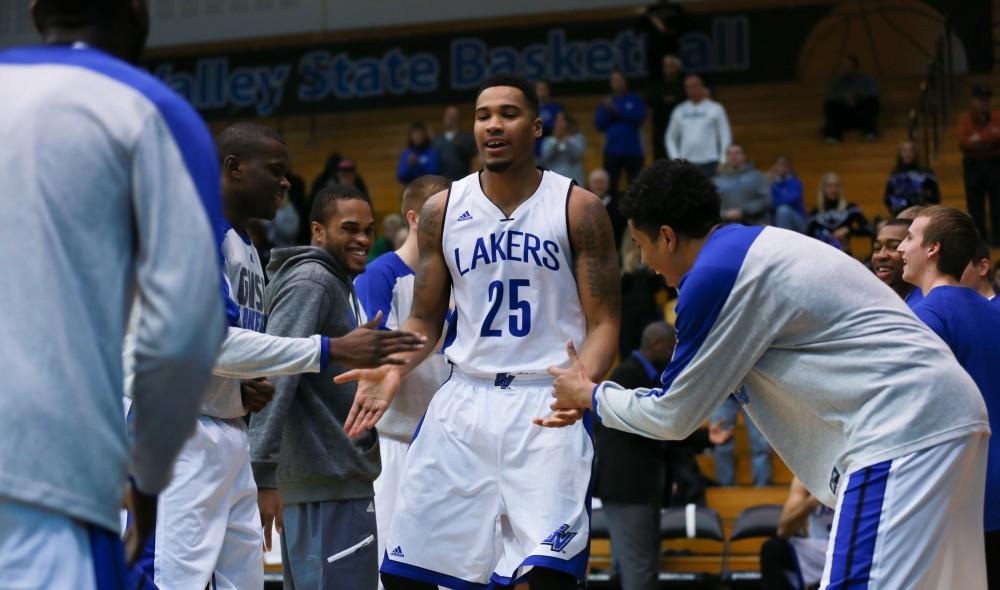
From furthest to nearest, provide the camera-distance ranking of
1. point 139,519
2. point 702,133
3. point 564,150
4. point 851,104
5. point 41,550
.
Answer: point 851,104
point 564,150
point 702,133
point 139,519
point 41,550

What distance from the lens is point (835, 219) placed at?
16.7m

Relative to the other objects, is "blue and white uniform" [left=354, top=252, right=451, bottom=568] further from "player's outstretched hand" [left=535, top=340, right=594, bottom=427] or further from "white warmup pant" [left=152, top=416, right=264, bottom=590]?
"player's outstretched hand" [left=535, top=340, right=594, bottom=427]

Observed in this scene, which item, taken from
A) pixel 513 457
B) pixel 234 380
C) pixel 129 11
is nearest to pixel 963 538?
pixel 513 457

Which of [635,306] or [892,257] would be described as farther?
[635,306]

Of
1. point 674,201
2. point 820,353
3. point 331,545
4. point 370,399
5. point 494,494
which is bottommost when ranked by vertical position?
point 331,545

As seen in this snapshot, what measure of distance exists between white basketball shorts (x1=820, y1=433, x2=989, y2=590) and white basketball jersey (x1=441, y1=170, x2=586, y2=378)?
168cm

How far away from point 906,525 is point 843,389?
1.64 feet

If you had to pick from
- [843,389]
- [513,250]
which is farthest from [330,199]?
[843,389]

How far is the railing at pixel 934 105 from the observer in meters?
21.0

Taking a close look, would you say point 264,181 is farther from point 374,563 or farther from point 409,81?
point 409,81

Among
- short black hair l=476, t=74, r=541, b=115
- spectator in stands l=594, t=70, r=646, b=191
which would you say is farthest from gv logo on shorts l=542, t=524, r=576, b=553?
spectator in stands l=594, t=70, r=646, b=191

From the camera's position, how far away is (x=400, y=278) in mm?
7875

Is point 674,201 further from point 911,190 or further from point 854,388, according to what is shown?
point 911,190

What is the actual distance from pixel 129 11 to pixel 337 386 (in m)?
3.87
